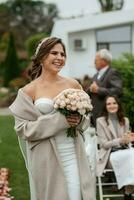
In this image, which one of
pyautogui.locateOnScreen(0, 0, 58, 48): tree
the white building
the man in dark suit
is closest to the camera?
the man in dark suit

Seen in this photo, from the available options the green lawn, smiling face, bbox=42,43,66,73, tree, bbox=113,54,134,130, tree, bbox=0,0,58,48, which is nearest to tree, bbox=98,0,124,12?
the green lawn

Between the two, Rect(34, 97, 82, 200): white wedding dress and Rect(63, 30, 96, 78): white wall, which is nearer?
Rect(34, 97, 82, 200): white wedding dress

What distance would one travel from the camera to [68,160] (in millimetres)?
4852

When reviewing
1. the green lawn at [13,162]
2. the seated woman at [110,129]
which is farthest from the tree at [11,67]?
the seated woman at [110,129]

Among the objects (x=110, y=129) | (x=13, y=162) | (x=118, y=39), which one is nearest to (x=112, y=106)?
(x=110, y=129)

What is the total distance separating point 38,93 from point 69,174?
704mm

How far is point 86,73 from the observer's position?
2389 cm

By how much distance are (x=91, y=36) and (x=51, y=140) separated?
19349 mm

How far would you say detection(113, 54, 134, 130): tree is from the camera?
33.1ft

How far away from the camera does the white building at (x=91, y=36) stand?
23.0 meters

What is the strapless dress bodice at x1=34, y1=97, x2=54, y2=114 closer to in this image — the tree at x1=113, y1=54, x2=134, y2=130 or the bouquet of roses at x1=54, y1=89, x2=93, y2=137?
the bouquet of roses at x1=54, y1=89, x2=93, y2=137

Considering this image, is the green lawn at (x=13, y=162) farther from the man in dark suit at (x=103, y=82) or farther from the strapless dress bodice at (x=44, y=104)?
the strapless dress bodice at (x=44, y=104)

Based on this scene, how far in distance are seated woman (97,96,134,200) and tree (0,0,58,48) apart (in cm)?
4834

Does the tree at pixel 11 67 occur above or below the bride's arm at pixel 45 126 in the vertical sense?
below
